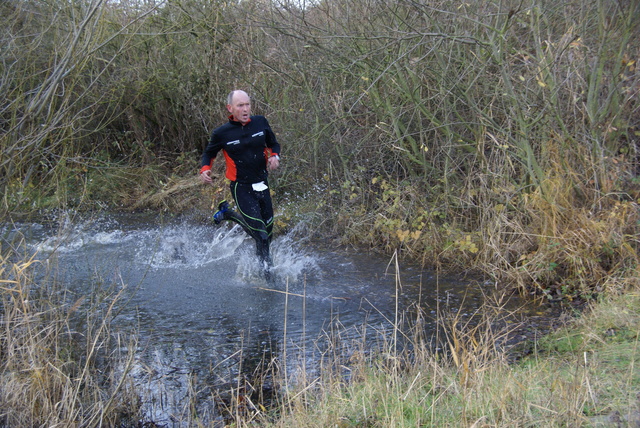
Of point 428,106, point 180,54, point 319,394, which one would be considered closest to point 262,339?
point 319,394

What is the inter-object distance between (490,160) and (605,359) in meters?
3.87

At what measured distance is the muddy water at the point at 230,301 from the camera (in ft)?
15.9

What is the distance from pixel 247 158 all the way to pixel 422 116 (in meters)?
2.85

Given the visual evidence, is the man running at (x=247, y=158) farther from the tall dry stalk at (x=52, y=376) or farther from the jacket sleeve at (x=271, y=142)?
the tall dry stalk at (x=52, y=376)

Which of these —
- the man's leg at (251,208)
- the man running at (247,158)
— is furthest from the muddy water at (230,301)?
the man running at (247,158)

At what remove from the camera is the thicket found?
632 centimetres

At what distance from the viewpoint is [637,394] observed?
3471 millimetres

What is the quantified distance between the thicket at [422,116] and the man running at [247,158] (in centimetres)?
117

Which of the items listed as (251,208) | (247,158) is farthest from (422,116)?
(251,208)

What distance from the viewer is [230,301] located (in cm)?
669

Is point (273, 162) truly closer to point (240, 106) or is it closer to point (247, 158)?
point (247, 158)

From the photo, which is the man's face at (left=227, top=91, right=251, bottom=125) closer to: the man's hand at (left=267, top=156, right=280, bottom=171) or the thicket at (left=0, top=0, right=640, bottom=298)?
the man's hand at (left=267, top=156, right=280, bottom=171)

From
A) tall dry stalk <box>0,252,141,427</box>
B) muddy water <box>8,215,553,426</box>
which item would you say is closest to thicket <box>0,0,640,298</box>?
muddy water <box>8,215,553,426</box>

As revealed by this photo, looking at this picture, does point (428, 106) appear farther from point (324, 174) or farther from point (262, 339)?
point (262, 339)
